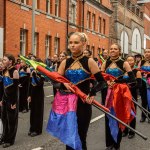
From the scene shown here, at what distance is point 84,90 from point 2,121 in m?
2.71

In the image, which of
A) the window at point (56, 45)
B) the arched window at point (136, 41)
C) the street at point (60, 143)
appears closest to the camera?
the street at point (60, 143)

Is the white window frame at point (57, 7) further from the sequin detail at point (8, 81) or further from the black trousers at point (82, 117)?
the black trousers at point (82, 117)

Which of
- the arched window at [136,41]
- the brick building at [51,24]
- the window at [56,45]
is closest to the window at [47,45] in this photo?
the brick building at [51,24]

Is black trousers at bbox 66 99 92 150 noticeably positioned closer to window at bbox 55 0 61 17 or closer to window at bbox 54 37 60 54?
window at bbox 54 37 60 54

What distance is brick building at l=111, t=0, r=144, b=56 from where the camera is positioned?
51.2 meters

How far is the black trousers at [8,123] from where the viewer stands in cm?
789

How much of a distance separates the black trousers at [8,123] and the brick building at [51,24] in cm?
1355

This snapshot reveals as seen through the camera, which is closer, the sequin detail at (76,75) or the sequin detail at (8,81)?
→ the sequin detail at (76,75)

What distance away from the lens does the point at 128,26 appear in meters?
58.5

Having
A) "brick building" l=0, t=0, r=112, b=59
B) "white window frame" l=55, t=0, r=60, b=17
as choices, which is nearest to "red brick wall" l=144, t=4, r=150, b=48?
"brick building" l=0, t=0, r=112, b=59

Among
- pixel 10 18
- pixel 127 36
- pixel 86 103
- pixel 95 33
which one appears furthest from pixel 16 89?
pixel 127 36

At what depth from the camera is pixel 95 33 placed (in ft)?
142

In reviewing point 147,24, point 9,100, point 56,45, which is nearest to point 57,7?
point 56,45

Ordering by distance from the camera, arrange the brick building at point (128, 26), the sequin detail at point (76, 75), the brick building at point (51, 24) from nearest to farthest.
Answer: the sequin detail at point (76, 75), the brick building at point (51, 24), the brick building at point (128, 26)
